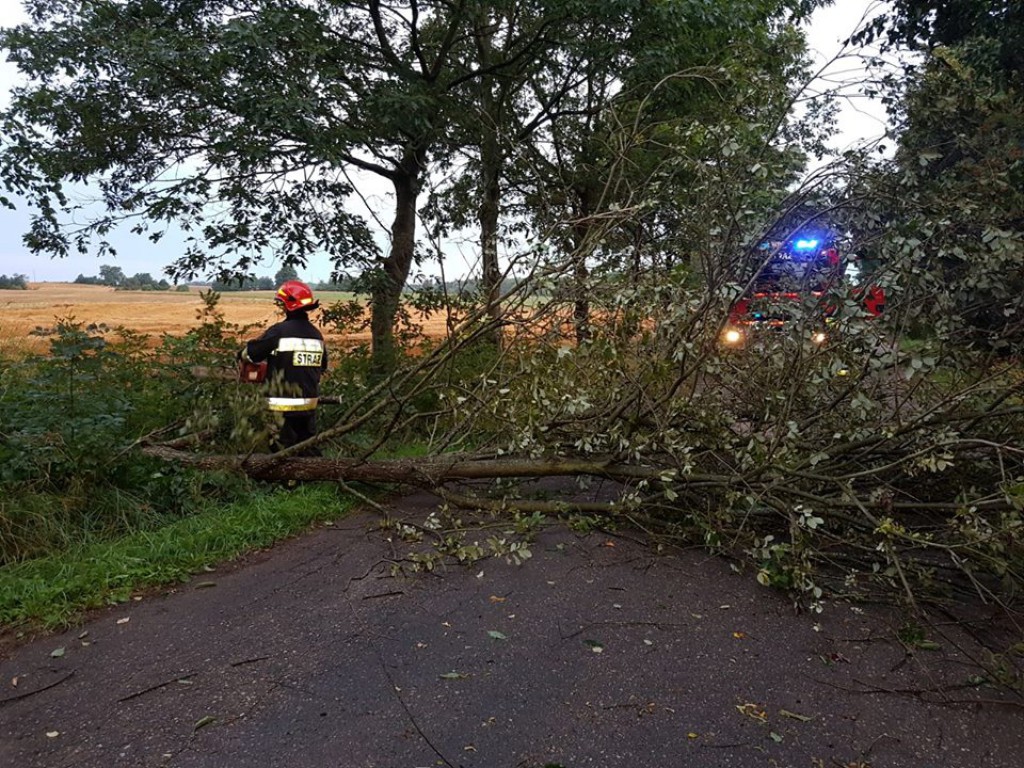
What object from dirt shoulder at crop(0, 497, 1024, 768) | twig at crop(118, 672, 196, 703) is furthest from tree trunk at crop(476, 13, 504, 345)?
twig at crop(118, 672, 196, 703)

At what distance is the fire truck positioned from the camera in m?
3.46

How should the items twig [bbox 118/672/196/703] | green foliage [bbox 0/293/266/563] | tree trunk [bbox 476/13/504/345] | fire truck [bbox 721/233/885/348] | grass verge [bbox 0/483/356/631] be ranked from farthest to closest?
tree trunk [bbox 476/13/504/345] → green foliage [bbox 0/293/266/563] → fire truck [bbox 721/233/885/348] → grass verge [bbox 0/483/356/631] → twig [bbox 118/672/196/703]

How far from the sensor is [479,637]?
3.07 metres

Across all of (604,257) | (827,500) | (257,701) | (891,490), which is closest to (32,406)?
(257,701)

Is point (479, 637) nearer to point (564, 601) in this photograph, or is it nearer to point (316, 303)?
point (564, 601)

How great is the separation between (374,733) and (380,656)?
539 mm

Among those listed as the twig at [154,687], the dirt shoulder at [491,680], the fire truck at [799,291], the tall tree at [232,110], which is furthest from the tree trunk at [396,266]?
the twig at [154,687]

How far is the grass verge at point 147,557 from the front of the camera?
321cm

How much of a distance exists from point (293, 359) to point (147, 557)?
6.19 feet

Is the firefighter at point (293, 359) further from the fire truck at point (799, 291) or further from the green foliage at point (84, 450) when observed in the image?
the fire truck at point (799, 291)

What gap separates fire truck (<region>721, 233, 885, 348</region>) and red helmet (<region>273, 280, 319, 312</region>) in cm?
327

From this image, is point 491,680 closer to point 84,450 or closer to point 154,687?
point 154,687

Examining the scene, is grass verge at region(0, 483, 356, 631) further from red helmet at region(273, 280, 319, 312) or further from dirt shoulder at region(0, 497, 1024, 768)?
red helmet at region(273, 280, 319, 312)

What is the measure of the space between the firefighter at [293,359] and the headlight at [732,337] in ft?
10.1
